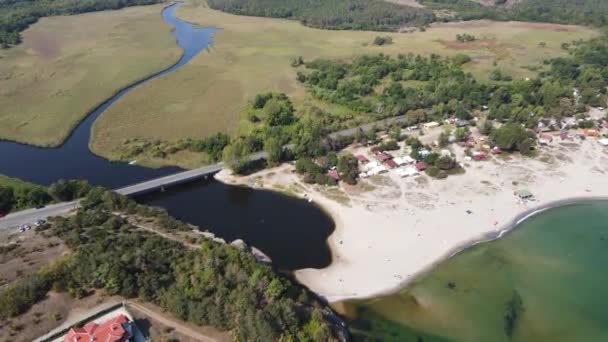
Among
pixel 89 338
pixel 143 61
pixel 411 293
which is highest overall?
pixel 143 61

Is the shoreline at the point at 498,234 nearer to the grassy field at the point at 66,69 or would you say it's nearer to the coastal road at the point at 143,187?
the coastal road at the point at 143,187

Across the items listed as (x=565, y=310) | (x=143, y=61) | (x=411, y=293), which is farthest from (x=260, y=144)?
(x=143, y=61)

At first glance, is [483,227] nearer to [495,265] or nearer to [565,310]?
[495,265]

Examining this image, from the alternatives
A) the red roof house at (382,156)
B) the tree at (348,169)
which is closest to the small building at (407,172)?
the red roof house at (382,156)

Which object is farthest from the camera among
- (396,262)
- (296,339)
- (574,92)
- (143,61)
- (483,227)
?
(143,61)

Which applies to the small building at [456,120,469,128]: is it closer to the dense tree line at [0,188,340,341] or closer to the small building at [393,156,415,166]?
the small building at [393,156,415,166]

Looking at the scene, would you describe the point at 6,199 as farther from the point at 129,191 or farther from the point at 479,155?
the point at 479,155

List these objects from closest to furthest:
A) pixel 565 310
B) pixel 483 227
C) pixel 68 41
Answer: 1. pixel 565 310
2. pixel 483 227
3. pixel 68 41
